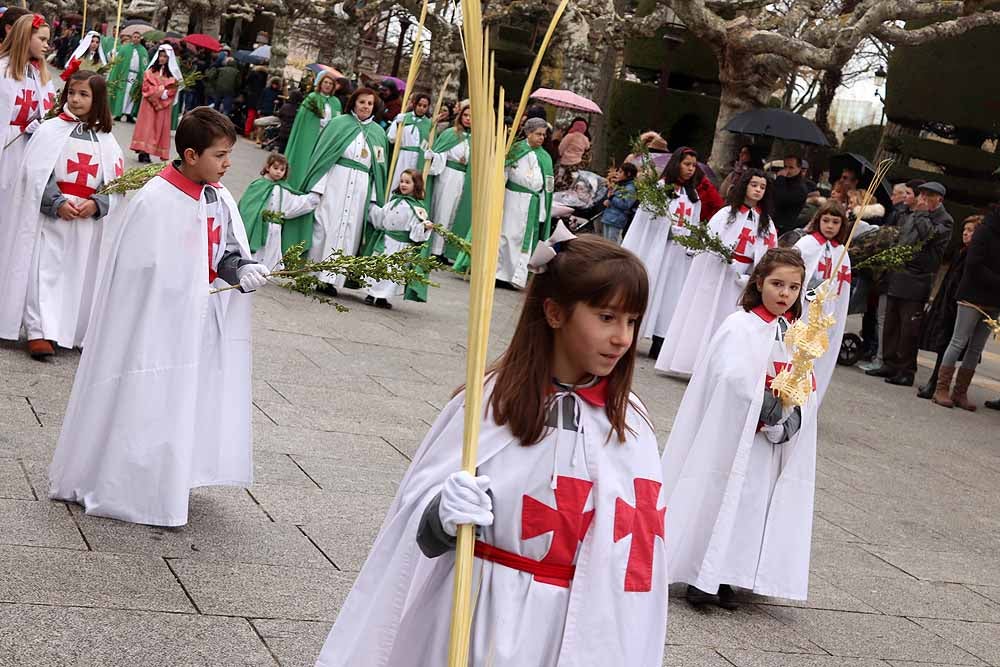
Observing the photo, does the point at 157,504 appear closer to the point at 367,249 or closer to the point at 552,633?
the point at 552,633

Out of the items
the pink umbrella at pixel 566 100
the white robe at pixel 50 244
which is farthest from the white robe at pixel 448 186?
the white robe at pixel 50 244

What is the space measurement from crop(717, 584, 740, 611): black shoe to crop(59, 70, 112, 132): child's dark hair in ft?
14.4

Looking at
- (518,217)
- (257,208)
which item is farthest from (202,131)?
(518,217)

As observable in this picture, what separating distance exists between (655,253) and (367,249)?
2.71 metres

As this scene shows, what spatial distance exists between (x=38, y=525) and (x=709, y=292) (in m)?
7.96

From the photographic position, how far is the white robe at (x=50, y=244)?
8266mm

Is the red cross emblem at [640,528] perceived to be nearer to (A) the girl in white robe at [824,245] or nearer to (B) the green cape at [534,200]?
(A) the girl in white robe at [824,245]

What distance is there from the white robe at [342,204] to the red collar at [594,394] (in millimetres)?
9659

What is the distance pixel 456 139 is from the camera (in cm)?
1622

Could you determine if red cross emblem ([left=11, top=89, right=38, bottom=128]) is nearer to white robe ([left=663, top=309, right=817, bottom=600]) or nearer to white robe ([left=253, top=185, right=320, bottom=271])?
white robe ([left=253, top=185, right=320, bottom=271])

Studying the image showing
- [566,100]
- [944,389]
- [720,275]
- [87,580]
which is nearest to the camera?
[87,580]

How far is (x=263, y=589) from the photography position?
5188 mm

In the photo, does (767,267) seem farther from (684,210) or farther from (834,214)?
(684,210)

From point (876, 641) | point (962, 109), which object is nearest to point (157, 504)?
point (876, 641)
